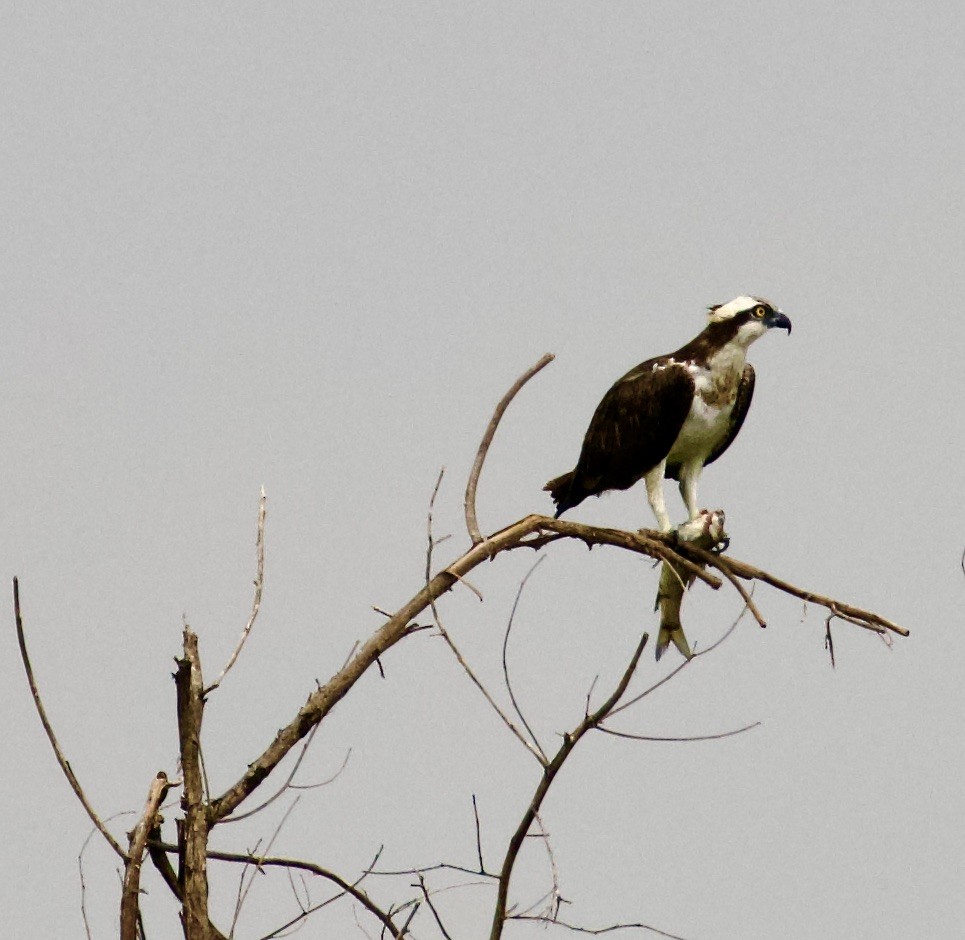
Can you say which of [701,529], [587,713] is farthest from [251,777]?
[701,529]

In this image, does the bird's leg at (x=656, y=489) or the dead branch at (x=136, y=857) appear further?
the bird's leg at (x=656, y=489)

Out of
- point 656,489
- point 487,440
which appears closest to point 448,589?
point 487,440

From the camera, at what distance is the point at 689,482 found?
362 inches

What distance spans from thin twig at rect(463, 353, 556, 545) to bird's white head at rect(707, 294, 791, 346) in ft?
6.39

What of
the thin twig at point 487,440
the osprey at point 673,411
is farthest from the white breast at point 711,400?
the thin twig at point 487,440

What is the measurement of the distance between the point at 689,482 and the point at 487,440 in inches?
82.5

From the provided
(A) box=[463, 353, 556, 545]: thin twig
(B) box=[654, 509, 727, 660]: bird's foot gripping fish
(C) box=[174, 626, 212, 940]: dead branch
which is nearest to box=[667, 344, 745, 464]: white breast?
(B) box=[654, 509, 727, 660]: bird's foot gripping fish

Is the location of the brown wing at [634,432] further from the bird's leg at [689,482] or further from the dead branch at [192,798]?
the dead branch at [192,798]

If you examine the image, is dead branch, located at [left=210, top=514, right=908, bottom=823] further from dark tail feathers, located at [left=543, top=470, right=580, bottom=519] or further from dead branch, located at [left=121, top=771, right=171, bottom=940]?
dark tail feathers, located at [left=543, top=470, right=580, bottom=519]

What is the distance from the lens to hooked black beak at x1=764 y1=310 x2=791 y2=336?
29.4ft

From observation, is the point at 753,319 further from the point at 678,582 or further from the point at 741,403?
the point at 678,582

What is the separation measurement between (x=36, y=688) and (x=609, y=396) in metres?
4.13

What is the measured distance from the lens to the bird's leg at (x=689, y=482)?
9172 mm

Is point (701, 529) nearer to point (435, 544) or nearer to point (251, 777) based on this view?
point (435, 544)
